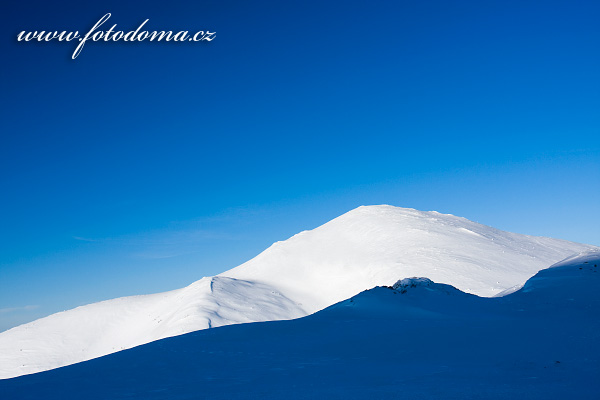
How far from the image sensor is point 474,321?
11352 millimetres

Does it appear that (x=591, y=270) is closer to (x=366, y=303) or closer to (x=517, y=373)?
(x=366, y=303)

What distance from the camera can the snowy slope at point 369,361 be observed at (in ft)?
21.1

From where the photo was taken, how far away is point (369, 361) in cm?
826

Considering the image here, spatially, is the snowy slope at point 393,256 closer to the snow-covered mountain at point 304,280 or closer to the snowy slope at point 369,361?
the snow-covered mountain at point 304,280

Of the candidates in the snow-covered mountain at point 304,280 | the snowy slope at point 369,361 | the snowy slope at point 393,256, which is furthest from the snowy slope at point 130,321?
the snowy slope at point 369,361

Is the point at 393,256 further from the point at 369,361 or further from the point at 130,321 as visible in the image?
the point at 369,361

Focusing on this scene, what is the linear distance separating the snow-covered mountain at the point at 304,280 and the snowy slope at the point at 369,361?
20.1m

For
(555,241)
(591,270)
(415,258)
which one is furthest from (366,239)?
(591,270)

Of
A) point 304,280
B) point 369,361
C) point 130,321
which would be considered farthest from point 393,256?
point 369,361

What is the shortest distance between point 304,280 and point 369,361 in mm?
38412

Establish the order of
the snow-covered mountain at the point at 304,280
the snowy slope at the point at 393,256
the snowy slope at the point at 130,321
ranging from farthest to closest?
the snowy slope at the point at 393,256, the snow-covered mountain at the point at 304,280, the snowy slope at the point at 130,321

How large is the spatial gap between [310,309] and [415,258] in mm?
11133

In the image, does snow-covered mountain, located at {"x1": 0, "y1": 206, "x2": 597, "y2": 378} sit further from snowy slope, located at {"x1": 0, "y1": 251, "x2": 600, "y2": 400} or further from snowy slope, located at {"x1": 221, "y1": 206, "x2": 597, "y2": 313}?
snowy slope, located at {"x1": 0, "y1": 251, "x2": 600, "y2": 400}

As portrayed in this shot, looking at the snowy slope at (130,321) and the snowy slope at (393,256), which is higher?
the snowy slope at (393,256)
